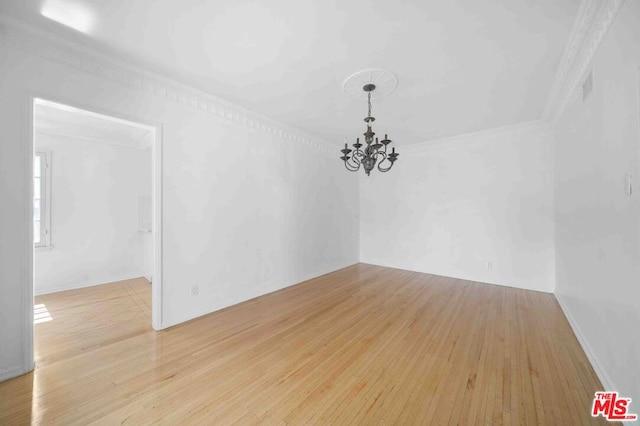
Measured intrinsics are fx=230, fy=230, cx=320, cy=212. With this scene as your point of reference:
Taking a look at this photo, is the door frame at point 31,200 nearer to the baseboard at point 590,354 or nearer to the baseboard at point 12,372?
the baseboard at point 12,372

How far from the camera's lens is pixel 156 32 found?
1912 millimetres

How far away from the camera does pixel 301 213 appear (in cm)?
437

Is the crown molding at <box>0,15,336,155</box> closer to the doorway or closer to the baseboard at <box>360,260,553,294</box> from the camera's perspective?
the doorway

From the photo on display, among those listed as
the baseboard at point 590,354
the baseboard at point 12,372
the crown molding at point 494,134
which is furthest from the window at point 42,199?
the baseboard at point 590,354

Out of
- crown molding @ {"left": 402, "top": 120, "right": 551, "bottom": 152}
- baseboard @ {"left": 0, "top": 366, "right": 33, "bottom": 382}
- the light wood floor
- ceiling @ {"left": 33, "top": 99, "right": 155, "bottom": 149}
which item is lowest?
the light wood floor

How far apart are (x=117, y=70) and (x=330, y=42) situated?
2.13 meters

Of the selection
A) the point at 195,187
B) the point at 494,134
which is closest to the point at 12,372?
the point at 195,187

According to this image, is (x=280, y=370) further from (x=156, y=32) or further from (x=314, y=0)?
(x=156, y=32)

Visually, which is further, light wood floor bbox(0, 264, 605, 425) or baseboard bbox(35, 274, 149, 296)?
baseboard bbox(35, 274, 149, 296)

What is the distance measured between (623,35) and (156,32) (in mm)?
3383
